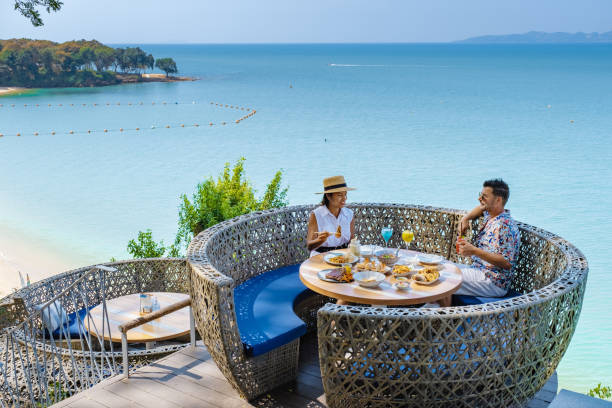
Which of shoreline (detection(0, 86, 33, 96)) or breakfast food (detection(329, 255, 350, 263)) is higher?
breakfast food (detection(329, 255, 350, 263))

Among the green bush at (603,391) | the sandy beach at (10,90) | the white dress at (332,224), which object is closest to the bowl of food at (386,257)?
the white dress at (332,224)

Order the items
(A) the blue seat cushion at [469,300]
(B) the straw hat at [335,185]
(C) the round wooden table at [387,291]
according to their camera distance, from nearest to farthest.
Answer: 1. (C) the round wooden table at [387,291]
2. (A) the blue seat cushion at [469,300]
3. (B) the straw hat at [335,185]

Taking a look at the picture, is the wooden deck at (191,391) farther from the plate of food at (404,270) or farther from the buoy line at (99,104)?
the buoy line at (99,104)

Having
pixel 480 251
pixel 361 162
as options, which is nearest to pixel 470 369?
pixel 480 251

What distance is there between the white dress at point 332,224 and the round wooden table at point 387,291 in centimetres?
78

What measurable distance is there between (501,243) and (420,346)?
1491mm

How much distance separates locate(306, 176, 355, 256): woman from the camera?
4.53 metres

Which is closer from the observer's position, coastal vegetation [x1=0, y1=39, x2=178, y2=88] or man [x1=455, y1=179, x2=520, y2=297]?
man [x1=455, y1=179, x2=520, y2=297]

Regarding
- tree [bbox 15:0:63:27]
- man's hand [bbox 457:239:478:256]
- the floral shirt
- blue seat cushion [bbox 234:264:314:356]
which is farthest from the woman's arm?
tree [bbox 15:0:63:27]

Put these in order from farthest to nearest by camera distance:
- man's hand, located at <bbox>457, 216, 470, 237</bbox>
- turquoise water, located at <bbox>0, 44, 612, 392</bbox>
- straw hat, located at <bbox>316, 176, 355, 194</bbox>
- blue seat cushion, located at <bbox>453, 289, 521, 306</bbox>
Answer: turquoise water, located at <bbox>0, 44, 612, 392</bbox>, man's hand, located at <bbox>457, 216, 470, 237</bbox>, straw hat, located at <bbox>316, 176, 355, 194</bbox>, blue seat cushion, located at <bbox>453, 289, 521, 306</bbox>

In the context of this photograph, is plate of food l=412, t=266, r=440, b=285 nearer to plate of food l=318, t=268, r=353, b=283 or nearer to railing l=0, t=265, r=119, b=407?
plate of food l=318, t=268, r=353, b=283

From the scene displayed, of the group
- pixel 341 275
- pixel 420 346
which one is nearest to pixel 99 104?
pixel 341 275

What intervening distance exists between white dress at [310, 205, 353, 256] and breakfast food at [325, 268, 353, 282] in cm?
80

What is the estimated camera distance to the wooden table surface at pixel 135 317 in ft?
16.5
